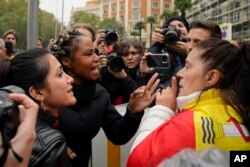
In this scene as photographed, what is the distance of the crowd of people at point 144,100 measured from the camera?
1844 millimetres

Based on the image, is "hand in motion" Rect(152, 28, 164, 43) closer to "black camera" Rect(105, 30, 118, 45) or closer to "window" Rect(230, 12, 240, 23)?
"black camera" Rect(105, 30, 118, 45)

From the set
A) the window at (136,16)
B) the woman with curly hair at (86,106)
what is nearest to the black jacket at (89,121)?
the woman with curly hair at (86,106)

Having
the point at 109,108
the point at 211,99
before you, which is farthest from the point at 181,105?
the point at 109,108

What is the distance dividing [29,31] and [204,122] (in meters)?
2.10

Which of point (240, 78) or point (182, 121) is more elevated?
point (240, 78)

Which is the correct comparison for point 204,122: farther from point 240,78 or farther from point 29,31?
point 29,31

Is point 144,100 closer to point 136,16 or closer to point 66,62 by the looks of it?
point 66,62

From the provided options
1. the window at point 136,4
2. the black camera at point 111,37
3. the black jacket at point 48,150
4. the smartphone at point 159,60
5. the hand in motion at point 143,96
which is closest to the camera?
the black jacket at point 48,150

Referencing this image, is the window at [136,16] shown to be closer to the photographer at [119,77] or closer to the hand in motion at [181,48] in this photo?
the photographer at [119,77]

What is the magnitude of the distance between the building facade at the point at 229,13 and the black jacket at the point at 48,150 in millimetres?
44274

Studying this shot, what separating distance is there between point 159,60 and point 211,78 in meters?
1.06

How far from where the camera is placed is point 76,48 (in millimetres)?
2920

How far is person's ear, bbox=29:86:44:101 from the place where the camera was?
226cm

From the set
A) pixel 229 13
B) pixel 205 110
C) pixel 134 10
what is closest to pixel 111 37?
pixel 205 110
